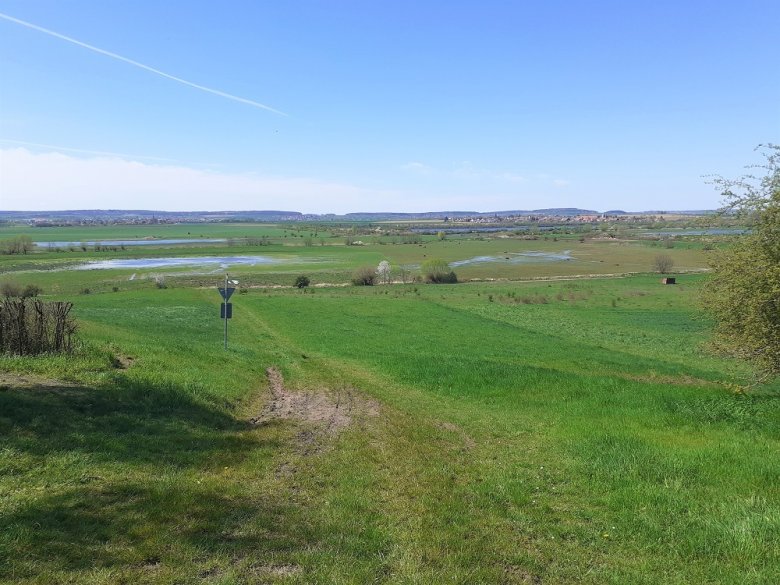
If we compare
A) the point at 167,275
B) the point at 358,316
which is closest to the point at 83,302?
the point at 358,316

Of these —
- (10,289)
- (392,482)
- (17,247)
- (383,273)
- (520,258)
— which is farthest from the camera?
(17,247)

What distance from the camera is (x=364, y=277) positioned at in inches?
3265

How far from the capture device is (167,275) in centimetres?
8519

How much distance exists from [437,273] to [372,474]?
79172 mm

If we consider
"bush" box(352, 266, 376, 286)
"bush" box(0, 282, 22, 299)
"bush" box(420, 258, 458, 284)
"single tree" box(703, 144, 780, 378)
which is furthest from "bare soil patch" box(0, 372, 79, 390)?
"bush" box(420, 258, 458, 284)

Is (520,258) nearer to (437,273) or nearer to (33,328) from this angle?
(437,273)

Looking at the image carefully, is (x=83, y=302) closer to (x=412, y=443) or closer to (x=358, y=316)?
(x=358, y=316)

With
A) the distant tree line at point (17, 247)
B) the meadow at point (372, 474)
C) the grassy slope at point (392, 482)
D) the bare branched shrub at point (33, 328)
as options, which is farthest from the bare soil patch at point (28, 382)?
the distant tree line at point (17, 247)

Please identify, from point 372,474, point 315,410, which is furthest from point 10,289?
point 372,474

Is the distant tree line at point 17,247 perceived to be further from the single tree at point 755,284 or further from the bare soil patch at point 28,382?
the single tree at point 755,284

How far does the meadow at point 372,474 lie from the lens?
5.19m

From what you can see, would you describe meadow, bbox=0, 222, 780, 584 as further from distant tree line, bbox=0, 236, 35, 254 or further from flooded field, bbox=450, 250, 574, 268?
distant tree line, bbox=0, 236, 35, 254

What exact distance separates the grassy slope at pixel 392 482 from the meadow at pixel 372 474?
4 cm

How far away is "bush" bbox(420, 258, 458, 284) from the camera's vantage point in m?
86.5
